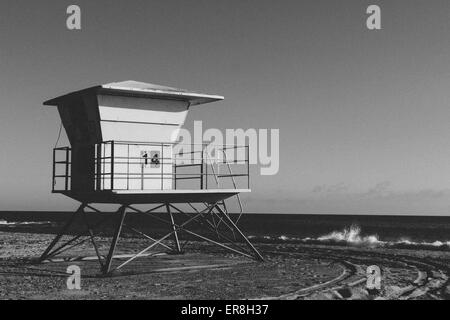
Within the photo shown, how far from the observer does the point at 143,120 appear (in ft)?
59.0

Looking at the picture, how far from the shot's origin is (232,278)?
53.3 ft

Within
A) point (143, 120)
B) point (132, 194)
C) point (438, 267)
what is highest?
point (143, 120)

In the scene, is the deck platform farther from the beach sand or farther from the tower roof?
the tower roof

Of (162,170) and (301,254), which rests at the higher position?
(162,170)

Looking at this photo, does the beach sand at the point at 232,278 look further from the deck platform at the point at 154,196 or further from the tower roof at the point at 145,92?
the tower roof at the point at 145,92

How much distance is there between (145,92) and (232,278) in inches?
242

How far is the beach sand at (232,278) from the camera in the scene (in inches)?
547

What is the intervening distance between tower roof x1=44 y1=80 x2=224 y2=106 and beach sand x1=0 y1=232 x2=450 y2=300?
5429 mm

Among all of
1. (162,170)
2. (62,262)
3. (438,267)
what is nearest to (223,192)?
(162,170)

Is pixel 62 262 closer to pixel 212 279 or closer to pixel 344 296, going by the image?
pixel 212 279

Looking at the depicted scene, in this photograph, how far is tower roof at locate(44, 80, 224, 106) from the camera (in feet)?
55.5
